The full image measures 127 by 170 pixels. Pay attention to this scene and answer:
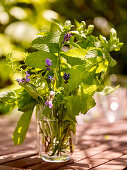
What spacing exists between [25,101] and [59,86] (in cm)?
12

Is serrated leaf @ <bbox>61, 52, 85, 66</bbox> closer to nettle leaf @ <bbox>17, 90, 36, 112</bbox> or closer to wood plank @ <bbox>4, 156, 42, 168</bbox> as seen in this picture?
nettle leaf @ <bbox>17, 90, 36, 112</bbox>

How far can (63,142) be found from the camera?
40.2 inches

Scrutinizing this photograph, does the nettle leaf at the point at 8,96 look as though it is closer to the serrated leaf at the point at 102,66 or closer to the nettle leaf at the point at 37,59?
the nettle leaf at the point at 37,59

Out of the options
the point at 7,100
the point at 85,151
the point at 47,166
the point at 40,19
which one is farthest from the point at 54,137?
the point at 40,19

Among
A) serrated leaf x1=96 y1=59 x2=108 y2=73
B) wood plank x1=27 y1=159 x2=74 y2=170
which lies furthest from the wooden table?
serrated leaf x1=96 y1=59 x2=108 y2=73

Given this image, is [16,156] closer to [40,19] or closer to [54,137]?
[54,137]

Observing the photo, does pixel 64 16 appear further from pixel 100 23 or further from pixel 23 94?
pixel 23 94

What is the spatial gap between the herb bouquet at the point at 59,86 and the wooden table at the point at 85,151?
69 mm

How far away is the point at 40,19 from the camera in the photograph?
345 cm

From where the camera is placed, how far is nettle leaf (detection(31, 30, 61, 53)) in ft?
3.25

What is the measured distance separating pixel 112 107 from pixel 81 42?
1082 millimetres

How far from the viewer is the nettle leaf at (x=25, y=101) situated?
99 centimetres

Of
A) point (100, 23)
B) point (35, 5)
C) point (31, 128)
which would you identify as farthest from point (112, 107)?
point (100, 23)

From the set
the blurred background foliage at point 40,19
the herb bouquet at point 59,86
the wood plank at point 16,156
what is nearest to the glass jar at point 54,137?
the herb bouquet at point 59,86
